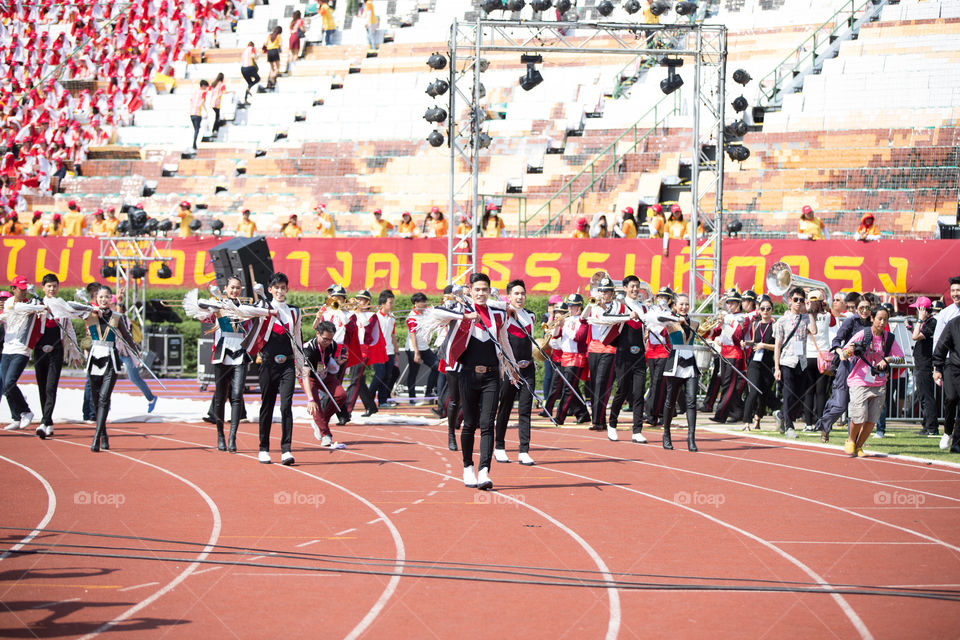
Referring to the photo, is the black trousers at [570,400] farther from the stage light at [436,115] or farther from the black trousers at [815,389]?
the stage light at [436,115]

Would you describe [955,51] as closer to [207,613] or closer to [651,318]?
[651,318]

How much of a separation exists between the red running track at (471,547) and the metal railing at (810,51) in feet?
55.6

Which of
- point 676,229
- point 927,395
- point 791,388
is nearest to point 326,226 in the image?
point 676,229

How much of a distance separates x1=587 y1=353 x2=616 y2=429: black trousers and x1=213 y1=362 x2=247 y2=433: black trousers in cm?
467

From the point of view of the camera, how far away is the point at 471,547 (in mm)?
8062

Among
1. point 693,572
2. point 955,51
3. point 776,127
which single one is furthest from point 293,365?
point 955,51

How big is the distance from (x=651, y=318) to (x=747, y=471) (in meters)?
2.28

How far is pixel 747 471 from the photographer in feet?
40.0

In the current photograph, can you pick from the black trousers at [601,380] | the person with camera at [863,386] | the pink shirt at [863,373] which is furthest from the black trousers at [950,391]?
the black trousers at [601,380]

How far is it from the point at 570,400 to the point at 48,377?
23.0 ft

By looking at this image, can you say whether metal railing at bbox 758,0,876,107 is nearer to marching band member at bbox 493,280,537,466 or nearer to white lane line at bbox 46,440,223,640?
marching band member at bbox 493,280,537,466

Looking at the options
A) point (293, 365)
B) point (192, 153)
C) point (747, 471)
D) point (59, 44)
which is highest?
point (59, 44)

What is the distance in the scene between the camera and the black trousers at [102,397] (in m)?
13.0

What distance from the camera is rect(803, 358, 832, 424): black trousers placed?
623 inches
